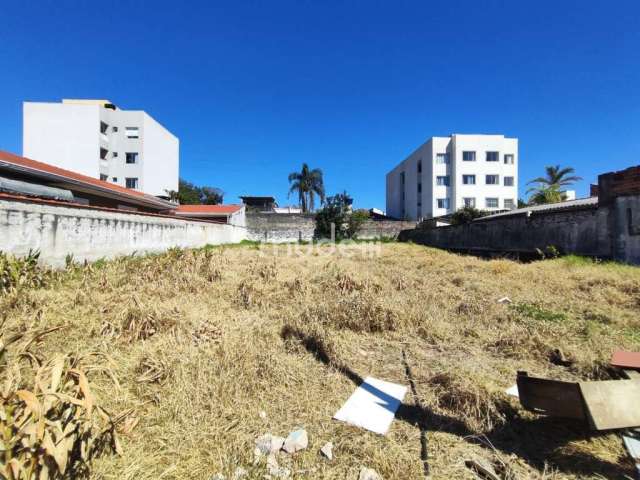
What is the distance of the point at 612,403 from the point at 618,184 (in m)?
8.46

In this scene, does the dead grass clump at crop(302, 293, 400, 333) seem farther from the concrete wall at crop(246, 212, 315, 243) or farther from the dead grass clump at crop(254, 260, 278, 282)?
the concrete wall at crop(246, 212, 315, 243)

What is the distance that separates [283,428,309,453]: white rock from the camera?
1.69m

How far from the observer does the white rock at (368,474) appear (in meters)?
1.49

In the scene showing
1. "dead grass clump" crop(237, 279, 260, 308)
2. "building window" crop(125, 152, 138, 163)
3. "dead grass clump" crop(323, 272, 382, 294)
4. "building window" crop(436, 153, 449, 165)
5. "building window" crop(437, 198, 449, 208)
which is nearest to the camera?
"dead grass clump" crop(237, 279, 260, 308)

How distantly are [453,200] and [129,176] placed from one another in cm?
3252

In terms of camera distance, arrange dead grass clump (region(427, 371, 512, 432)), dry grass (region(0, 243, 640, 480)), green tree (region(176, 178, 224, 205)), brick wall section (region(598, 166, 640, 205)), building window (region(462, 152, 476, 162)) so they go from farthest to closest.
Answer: green tree (region(176, 178, 224, 205)) < building window (region(462, 152, 476, 162)) < brick wall section (region(598, 166, 640, 205)) < dead grass clump (region(427, 371, 512, 432)) < dry grass (region(0, 243, 640, 480))

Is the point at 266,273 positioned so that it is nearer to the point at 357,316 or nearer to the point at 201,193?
the point at 357,316

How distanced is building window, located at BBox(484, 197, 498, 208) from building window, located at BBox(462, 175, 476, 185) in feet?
7.32

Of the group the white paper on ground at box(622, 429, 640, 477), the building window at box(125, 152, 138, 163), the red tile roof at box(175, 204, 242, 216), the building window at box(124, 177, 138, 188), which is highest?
the building window at box(125, 152, 138, 163)

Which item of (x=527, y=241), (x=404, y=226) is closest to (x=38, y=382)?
(x=527, y=241)

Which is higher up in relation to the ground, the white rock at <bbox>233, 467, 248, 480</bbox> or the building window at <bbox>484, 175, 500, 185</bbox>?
the building window at <bbox>484, 175, 500, 185</bbox>

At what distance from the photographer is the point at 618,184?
281 inches

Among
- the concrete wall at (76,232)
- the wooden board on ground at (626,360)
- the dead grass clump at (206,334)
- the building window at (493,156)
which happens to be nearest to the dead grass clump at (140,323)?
the dead grass clump at (206,334)

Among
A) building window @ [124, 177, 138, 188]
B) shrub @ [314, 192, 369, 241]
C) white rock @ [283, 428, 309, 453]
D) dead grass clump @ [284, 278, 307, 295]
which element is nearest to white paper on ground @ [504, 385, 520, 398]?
white rock @ [283, 428, 309, 453]
